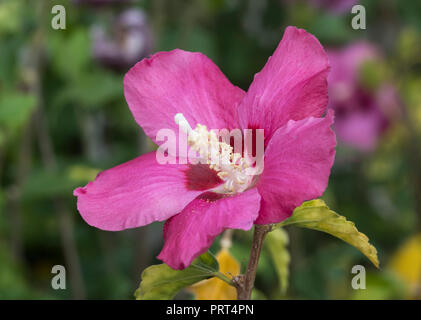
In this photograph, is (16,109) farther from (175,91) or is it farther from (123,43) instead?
(123,43)

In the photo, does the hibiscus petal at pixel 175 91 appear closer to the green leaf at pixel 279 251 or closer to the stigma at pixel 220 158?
the stigma at pixel 220 158

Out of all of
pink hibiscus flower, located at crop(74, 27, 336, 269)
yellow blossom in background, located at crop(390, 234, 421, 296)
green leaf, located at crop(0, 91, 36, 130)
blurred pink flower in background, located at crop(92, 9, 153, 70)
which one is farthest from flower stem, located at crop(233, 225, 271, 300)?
blurred pink flower in background, located at crop(92, 9, 153, 70)

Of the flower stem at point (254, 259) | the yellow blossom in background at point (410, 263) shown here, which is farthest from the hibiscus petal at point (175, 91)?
the yellow blossom in background at point (410, 263)

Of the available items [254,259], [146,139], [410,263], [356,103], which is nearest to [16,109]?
[146,139]

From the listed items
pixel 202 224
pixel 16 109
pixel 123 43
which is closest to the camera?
pixel 202 224

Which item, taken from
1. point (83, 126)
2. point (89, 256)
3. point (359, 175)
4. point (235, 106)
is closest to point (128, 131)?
point (83, 126)
